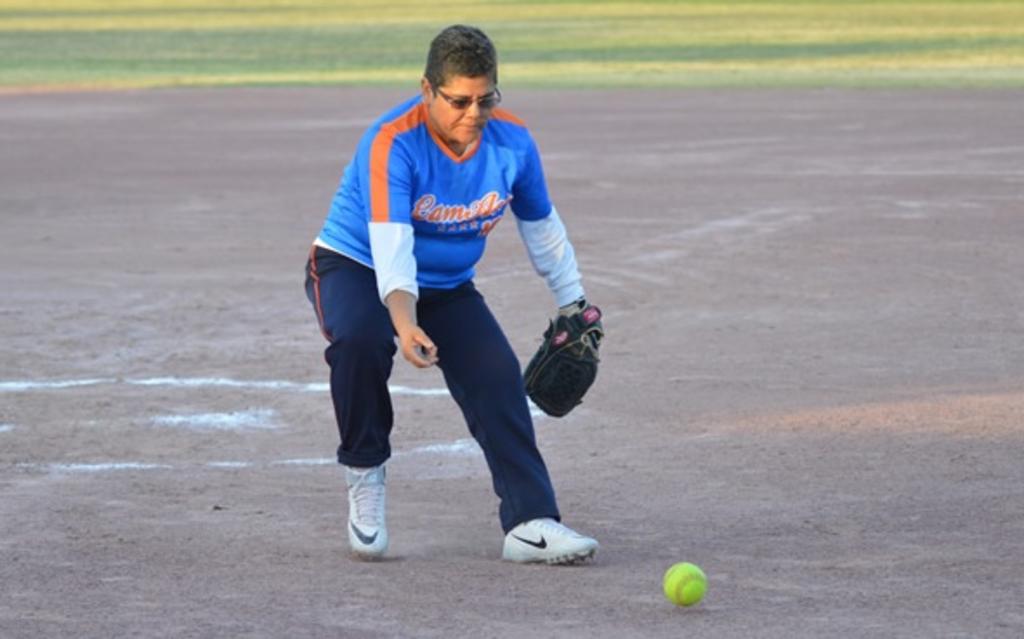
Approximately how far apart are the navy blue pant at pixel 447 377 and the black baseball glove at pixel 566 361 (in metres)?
0.23

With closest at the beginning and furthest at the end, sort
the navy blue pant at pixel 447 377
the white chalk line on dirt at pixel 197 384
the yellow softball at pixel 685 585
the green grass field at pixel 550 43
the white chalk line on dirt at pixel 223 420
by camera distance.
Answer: the yellow softball at pixel 685 585 → the navy blue pant at pixel 447 377 → the white chalk line on dirt at pixel 223 420 → the white chalk line on dirt at pixel 197 384 → the green grass field at pixel 550 43

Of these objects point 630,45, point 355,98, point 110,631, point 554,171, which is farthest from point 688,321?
point 630,45

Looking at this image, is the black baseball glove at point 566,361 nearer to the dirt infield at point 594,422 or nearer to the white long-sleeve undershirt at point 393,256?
the dirt infield at point 594,422

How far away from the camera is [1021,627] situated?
5234 mm

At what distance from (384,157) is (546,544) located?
1123mm

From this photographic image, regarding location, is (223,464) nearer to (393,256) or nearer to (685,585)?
(393,256)

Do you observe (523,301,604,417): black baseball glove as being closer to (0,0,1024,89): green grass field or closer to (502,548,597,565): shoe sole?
(502,548,597,565): shoe sole

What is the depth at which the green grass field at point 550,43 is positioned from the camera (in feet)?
101

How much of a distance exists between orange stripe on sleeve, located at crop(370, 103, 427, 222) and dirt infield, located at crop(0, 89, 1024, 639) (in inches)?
38.1

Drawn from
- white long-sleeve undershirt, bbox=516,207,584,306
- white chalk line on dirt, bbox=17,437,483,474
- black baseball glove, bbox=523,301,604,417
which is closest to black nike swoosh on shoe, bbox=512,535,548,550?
black baseball glove, bbox=523,301,604,417

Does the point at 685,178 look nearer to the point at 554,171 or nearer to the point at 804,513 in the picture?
the point at 554,171

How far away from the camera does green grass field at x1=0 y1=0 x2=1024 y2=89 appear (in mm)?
30797

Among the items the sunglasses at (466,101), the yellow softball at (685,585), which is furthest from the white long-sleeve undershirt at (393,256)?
the yellow softball at (685,585)

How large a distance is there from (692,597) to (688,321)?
5.06 m
